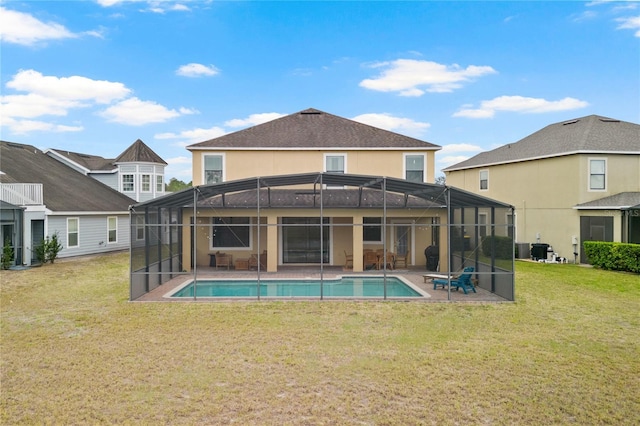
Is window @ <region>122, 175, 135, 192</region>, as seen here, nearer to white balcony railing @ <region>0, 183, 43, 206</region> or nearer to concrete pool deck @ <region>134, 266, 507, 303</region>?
white balcony railing @ <region>0, 183, 43, 206</region>

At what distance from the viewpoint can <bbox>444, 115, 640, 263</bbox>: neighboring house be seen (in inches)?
769

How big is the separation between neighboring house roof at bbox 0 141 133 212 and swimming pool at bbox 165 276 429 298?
38.0 ft

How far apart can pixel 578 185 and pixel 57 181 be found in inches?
1124

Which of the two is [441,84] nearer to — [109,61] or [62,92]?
[109,61]

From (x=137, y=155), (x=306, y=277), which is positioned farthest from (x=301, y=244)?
(x=137, y=155)

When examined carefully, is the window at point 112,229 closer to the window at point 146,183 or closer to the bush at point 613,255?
the window at point 146,183

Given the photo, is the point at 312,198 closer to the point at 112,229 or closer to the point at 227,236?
the point at 227,236

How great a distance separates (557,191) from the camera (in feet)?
70.5

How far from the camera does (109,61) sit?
22.4m

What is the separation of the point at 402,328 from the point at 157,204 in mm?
8968

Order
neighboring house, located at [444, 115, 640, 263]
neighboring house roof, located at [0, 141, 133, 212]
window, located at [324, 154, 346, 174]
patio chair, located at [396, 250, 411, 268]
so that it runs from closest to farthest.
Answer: patio chair, located at [396, 250, 411, 268] < neighboring house, located at [444, 115, 640, 263] < window, located at [324, 154, 346, 174] < neighboring house roof, located at [0, 141, 133, 212]

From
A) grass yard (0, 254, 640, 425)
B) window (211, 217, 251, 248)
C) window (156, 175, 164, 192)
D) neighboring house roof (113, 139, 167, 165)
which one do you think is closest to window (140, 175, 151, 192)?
window (156, 175, 164, 192)

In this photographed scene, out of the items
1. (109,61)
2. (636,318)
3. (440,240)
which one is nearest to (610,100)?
(440,240)

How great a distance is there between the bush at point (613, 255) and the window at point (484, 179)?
859cm
